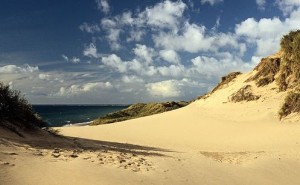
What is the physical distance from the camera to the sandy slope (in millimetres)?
8023

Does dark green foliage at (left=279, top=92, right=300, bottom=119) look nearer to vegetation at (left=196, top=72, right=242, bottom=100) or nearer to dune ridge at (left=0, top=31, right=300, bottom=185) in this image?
dune ridge at (left=0, top=31, right=300, bottom=185)

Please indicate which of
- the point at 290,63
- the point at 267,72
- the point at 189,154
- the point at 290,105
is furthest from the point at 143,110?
the point at 189,154

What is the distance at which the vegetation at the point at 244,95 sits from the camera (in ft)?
93.3

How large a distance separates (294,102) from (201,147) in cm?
704

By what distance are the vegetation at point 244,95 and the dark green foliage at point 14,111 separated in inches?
713

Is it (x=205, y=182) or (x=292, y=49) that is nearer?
(x=205, y=182)

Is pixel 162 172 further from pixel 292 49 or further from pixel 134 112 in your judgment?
pixel 134 112

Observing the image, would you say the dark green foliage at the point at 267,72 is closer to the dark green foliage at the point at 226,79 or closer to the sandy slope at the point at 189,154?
the sandy slope at the point at 189,154

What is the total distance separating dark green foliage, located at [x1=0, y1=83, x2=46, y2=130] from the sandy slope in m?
1.81

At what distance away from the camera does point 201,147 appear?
19.3m

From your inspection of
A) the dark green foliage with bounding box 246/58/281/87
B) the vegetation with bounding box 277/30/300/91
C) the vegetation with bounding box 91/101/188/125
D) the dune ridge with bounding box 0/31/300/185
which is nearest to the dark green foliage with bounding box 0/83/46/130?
the dune ridge with bounding box 0/31/300/185

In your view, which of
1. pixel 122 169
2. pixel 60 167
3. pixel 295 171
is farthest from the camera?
pixel 295 171

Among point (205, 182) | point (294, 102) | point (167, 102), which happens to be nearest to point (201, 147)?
point (294, 102)

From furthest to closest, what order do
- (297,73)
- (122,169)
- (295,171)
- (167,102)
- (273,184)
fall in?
(167,102), (297,73), (295,171), (273,184), (122,169)
